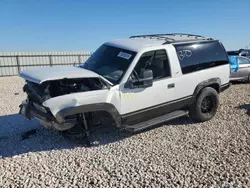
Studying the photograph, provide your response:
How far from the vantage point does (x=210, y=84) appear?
592cm

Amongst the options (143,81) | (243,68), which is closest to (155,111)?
(143,81)

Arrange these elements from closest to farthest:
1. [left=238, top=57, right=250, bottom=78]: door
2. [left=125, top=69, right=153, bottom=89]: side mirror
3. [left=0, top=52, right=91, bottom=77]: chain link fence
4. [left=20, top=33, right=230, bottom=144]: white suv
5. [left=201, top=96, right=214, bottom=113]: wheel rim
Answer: [left=20, top=33, right=230, bottom=144]: white suv
[left=125, top=69, right=153, bottom=89]: side mirror
[left=201, top=96, right=214, bottom=113]: wheel rim
[left=238, top=57, right=250, bottom=78]: door
[left=0, top=52, right=91, bottom=77]: chain link fence

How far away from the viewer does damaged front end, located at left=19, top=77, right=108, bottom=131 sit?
155 inches

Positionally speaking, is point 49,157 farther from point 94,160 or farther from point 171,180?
point 171,180

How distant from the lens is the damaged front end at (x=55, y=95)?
3945 mm

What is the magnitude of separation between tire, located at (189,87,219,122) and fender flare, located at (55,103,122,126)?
2240 mm

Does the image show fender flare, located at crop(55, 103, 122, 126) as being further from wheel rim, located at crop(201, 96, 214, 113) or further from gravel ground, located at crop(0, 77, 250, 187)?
wheel rim, located at crop(201, 96, 214, 113)

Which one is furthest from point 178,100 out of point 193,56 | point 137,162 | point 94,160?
point 94,160

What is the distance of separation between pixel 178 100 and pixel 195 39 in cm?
181

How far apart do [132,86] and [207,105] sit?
2.64m

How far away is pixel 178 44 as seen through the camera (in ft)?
17.9

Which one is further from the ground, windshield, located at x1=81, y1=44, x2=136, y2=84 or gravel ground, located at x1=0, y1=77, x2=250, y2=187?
windshield, located at x1=81, y1=44, x2=136, y2=84

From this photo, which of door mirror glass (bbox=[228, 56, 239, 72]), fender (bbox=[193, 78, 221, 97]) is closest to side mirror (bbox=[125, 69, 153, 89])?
fender (bbox=[193, 78, 221, 97])

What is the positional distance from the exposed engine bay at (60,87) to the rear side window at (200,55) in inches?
86.8
